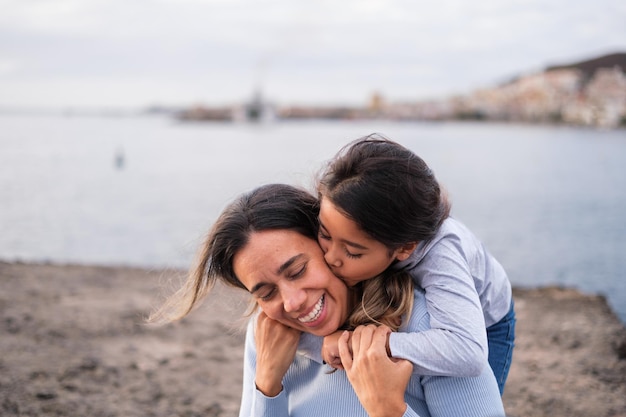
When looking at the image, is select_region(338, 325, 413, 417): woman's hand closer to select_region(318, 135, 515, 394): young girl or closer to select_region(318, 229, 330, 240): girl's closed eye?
select_region(318, 135, 515, 394): young girl

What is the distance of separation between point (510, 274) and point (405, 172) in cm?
1482

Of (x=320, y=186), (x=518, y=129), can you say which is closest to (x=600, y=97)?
(x=320, y=186)

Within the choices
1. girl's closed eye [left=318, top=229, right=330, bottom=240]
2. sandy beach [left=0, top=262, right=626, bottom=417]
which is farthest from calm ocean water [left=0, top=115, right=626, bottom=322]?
Result: sandy beach [left=0, top=262, right=626, bottom=417]

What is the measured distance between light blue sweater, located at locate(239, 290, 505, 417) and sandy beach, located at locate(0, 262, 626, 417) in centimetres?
264

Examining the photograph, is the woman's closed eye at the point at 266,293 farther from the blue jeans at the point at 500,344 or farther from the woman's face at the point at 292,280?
the blue jeans at the point at 500,344

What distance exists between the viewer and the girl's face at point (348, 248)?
225cm

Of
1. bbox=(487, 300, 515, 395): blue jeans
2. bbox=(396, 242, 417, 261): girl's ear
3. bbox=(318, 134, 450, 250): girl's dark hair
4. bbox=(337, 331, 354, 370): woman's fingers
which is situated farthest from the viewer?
bbox=(487, 300, 515, 395): blue jeans

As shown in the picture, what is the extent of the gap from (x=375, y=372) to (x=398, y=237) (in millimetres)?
468

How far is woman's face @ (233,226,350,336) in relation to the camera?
86.3 inches

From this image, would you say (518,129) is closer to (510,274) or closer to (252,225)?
(510,274)

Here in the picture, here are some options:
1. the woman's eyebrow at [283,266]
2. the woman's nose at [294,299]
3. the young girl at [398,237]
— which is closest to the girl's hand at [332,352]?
the young girl at [398,237]

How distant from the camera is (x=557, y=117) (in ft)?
310

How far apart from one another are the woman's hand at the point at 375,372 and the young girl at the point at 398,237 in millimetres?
40

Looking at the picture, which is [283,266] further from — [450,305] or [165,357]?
[165,357]
